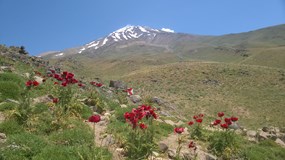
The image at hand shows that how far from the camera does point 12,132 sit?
7344 mm

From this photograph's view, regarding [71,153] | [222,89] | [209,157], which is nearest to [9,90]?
[71,153]

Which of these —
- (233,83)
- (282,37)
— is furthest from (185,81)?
(282,37)

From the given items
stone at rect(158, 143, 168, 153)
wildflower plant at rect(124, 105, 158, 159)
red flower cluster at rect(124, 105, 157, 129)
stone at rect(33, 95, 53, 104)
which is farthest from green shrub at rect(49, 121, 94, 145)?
stone at rect(33, 95, 53, 104)

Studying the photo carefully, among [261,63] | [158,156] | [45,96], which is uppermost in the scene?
[45,96]

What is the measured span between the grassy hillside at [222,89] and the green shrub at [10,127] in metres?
17.0

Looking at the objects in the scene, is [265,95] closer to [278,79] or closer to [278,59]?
[278,79]

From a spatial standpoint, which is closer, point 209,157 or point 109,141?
point 109,141

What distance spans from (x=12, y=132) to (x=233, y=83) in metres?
50.2

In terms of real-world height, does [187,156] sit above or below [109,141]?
below

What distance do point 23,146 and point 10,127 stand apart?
1410mm

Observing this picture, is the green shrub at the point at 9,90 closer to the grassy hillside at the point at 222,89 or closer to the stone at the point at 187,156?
the stone at the point at 187,156

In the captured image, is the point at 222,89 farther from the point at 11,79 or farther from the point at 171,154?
the point at 171,154

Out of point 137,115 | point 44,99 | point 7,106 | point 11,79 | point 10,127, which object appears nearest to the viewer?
point 137,115

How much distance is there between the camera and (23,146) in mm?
6355
